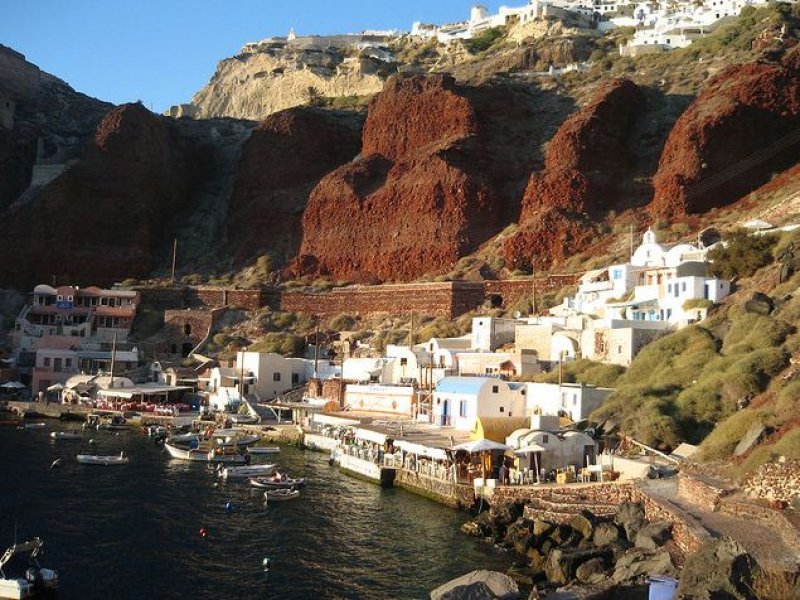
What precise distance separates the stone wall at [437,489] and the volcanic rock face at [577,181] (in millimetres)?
36174

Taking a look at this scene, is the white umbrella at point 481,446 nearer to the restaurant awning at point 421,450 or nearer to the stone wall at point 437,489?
the stone wall at point 437,489

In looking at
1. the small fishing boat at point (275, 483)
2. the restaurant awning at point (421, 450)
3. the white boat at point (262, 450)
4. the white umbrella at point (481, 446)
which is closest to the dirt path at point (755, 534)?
the white umbrella at point (481, 446)

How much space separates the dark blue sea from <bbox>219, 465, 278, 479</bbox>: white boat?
0.80m

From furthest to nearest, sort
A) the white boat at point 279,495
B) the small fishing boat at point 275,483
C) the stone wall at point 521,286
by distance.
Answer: the stone wall at point 521,286, the small fishing boat at point 275,483, the white boat at point 279,495

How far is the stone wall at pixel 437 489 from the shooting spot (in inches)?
1453

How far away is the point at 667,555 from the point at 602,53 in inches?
3695

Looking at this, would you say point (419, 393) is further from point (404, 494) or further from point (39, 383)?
point (39, 383)

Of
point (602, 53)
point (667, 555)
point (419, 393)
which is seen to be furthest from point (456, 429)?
point (602, 53)

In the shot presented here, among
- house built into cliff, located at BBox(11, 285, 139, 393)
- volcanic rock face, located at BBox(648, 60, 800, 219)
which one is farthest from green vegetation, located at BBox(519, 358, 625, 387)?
house built into cliff, located at BBox(11, 285, 139, 393)

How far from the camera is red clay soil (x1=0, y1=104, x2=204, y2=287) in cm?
9294

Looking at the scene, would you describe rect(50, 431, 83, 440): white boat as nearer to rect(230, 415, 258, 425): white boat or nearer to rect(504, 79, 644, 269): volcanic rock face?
rect(230, 415, 258, 425): white boat

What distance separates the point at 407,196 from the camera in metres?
86.9

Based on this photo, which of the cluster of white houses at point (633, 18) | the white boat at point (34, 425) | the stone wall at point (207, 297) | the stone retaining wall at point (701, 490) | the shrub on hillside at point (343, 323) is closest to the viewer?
the stone retaining wall at point (701, 490)

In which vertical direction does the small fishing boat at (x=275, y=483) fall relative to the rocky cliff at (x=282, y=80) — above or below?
below
